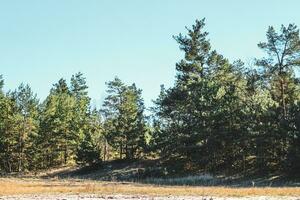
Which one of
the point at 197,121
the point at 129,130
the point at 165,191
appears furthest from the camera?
the point at 129,130

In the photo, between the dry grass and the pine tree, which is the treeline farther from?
the dry grass

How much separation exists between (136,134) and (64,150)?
21.7m

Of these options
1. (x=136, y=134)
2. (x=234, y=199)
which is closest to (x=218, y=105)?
(x=136, y=134)

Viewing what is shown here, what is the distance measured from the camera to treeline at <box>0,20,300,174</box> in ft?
183

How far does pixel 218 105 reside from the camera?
60.7 metres

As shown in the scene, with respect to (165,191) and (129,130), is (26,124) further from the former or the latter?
(165,191)

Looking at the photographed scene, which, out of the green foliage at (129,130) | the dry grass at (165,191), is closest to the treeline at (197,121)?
the green foliage at (129,130)

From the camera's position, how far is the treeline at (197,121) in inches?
2195

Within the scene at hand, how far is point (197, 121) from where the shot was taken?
2490 inches

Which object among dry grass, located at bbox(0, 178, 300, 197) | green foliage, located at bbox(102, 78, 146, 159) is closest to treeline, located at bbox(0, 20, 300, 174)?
green foliage, located at bbox(102, 78, 146, 159)

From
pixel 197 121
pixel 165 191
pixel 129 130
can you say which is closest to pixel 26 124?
pixel 129 130

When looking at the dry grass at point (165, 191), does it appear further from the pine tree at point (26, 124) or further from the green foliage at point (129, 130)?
the pine tree at point (26, 124)

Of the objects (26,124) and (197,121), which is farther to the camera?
(26,124)

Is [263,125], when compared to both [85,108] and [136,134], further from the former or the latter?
[85,108]
